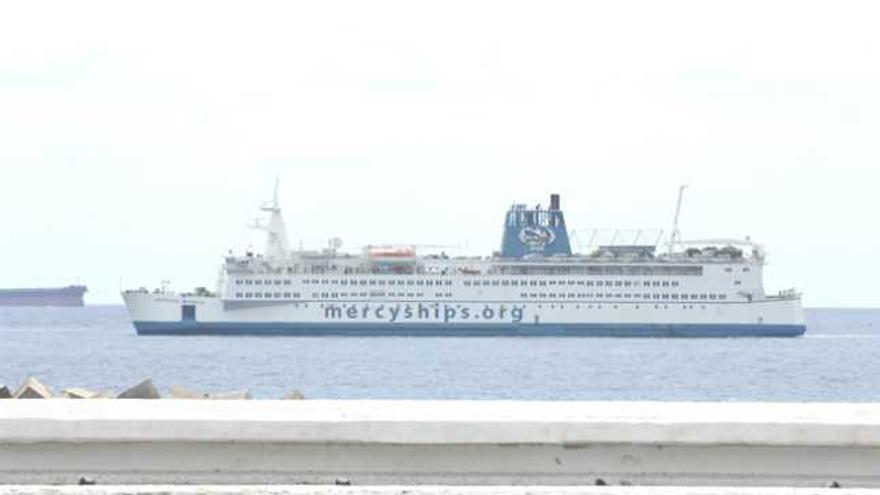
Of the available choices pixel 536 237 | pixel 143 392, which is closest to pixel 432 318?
pixel 536 237

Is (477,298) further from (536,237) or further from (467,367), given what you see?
(467,367)

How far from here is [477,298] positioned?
2618 inches

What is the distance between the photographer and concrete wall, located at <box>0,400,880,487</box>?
5.11 metres

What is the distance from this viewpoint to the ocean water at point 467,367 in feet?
109

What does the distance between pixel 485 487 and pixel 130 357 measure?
149 ft

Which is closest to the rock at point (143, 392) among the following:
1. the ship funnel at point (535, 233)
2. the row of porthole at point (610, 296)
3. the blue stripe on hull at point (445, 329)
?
the blue stripe on hull at point (445, 329)

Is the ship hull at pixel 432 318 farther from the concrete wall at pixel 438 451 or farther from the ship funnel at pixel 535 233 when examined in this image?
the concrete wall at pixel 438 451

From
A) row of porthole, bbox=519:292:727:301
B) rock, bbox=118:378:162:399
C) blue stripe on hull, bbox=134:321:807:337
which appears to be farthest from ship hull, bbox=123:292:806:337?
rock, bbox=118:378:162:399

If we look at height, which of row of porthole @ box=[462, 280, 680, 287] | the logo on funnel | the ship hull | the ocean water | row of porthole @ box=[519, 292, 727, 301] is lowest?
the ocean water

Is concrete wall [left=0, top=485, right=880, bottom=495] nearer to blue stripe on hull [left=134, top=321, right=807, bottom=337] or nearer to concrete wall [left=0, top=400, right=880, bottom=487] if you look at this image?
concrete wall [left=0, top=400, right=880, bottom=487]

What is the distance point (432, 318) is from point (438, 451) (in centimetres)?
6089

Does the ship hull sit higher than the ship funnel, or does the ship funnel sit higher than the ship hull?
the ship funnel

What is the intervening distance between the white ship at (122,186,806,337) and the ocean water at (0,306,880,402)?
748mm

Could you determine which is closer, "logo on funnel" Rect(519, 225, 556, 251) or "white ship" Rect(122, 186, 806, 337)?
"white ship" Rect(122, 186, 806, 337)
